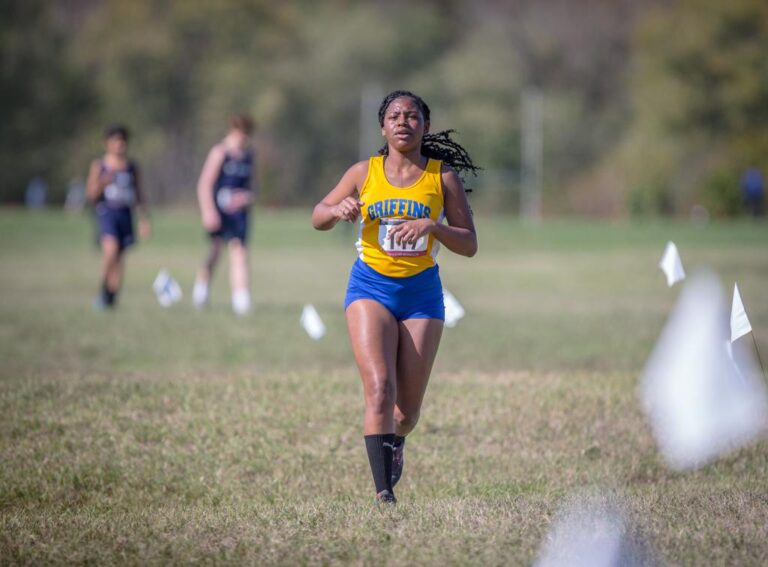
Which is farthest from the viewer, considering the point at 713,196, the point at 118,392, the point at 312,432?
the point at 713,196

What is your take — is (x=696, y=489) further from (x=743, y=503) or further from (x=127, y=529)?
(x=127, y=529)

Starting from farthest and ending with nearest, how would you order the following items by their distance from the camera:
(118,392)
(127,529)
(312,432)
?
(118,392) < (312,432) < (127,529)

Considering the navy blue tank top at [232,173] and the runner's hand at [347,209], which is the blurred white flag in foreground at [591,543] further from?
the navy blue tank top at [232,173]

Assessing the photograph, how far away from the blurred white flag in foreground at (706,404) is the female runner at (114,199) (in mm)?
9236

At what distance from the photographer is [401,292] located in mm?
7047

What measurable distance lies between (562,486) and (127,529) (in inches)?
120

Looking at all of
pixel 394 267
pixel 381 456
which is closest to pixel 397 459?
pixel 381 456

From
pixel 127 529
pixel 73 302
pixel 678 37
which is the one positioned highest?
pixel 678 37

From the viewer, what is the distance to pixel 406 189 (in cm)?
698

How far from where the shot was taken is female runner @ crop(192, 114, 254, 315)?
693 inches

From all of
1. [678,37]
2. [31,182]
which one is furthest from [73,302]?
[31,182]

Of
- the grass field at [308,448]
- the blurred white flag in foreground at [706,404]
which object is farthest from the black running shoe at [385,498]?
the blurred white flag in foreground at [706,404]

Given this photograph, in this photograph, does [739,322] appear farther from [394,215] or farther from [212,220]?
[212,220]

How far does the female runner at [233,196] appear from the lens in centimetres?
1759
